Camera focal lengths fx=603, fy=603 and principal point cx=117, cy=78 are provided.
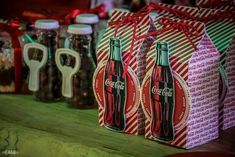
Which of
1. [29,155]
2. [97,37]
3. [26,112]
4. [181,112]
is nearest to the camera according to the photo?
[181,112]

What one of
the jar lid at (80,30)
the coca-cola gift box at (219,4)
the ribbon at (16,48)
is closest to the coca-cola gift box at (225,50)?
the coca-cola gift box at (219,4)

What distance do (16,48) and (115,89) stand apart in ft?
1.57

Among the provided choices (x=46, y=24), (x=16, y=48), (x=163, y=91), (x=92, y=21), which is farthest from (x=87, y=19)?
(x=163, y=91)

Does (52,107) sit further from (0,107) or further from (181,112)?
(181,112)

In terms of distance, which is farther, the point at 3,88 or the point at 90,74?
the point at 3,88

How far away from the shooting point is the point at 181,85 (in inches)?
57.6

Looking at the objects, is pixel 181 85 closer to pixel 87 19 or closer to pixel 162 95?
pixel 162 95

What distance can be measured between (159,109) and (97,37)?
0.50 m

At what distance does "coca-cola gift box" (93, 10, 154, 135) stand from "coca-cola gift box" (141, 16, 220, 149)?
4cm

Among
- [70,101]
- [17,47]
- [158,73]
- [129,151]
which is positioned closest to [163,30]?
[158,73]

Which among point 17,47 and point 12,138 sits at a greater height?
point 17,47

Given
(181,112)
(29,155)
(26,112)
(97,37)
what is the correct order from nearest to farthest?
(181,112)
(29,155)
(26,112)
(97,37)

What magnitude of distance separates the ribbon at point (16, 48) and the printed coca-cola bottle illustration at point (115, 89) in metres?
0.44

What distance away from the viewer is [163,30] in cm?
154
